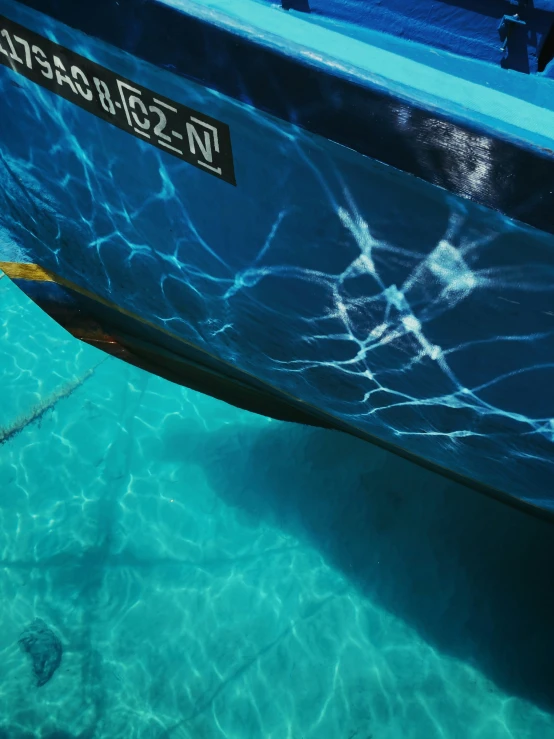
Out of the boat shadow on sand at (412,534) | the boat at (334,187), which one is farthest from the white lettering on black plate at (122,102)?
the boat shadow on sand at (412,534)

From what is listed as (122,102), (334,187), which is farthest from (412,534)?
(122,102)

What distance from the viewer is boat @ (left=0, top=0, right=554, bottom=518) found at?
135cm

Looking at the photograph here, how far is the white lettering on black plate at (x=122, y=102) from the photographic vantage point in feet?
5.48

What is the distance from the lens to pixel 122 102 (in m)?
1.76

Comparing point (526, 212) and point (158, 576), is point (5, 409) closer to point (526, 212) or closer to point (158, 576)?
point (158, 576)

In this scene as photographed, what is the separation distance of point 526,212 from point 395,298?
480 mm

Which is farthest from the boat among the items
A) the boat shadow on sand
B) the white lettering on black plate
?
the boat shadow on sand

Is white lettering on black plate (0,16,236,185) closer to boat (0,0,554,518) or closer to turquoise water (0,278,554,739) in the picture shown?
boat (0,0,554,518)

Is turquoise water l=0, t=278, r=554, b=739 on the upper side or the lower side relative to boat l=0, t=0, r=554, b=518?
lower

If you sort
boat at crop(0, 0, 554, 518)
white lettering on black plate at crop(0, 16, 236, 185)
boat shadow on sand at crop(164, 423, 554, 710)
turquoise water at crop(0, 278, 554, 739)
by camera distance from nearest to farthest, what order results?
boat at crop(0, 0, 554, 518), white lettering on black plate at crop(0, 16, 236, 185), turquoise water at crop(0, 278, 554, 739), boat shadow on sand at crop(164, 423, 554, 710)

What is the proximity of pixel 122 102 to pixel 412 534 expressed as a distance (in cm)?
234

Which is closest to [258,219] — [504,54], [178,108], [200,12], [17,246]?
[178,108]

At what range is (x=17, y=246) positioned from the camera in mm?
3031

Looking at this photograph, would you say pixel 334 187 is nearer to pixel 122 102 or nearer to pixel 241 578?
pixel 122 102
